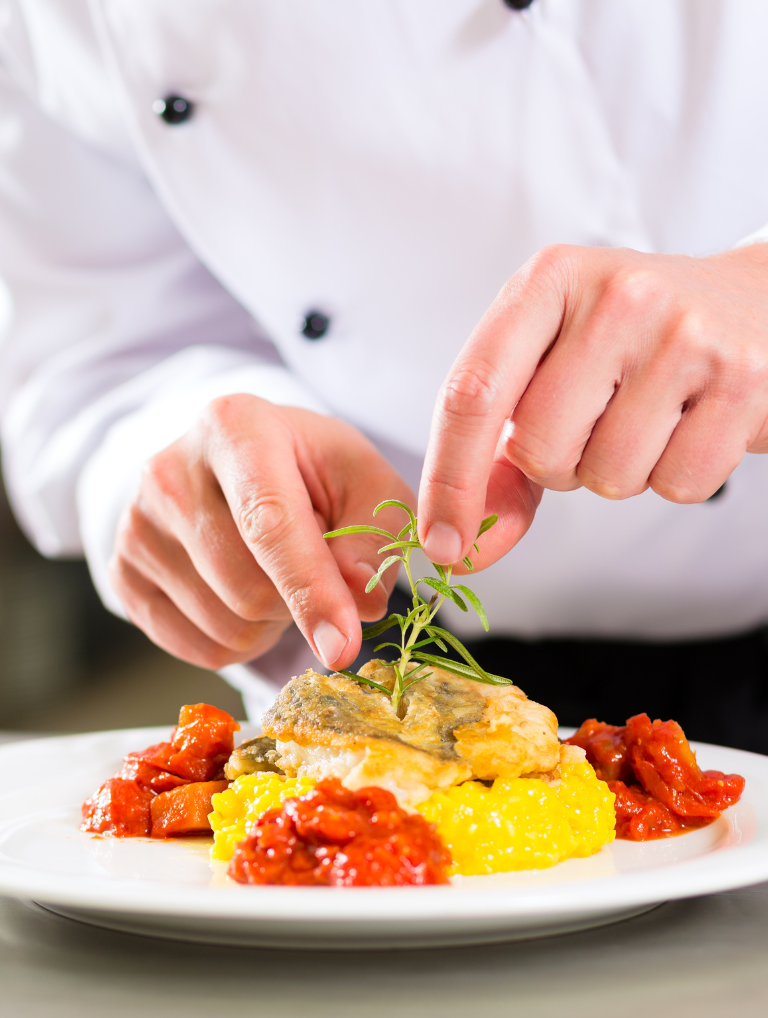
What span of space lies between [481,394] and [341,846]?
0.44 meters

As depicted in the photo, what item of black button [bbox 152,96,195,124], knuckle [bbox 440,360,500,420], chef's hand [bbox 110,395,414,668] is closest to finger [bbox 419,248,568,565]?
knuckle [bbox 440,360,500,420]

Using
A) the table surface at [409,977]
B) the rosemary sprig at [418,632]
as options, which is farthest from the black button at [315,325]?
the table surface at [409,977]

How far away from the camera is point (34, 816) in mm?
1135

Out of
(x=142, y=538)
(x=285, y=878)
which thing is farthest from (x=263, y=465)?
(x=285, y=878)

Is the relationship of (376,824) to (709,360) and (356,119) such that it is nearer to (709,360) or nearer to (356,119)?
(709,360)

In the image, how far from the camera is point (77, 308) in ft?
7.32

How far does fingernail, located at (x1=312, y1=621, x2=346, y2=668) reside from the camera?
1.07 meters

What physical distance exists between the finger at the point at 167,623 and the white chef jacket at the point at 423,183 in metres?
0.27

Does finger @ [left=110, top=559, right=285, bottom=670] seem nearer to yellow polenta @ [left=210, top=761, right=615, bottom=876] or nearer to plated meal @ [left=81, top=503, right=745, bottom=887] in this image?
plated meal @ [left=81, top=503, right=745, bottom=887]

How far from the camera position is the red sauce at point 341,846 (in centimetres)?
82

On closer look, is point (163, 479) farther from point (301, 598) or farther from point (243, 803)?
point (243, 803)

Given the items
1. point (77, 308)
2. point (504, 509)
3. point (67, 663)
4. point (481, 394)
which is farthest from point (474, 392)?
point (67, 663)

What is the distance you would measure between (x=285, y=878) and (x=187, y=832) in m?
0.30

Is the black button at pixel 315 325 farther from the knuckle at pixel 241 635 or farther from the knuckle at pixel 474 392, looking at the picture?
the knuckle at pixel 474 392
